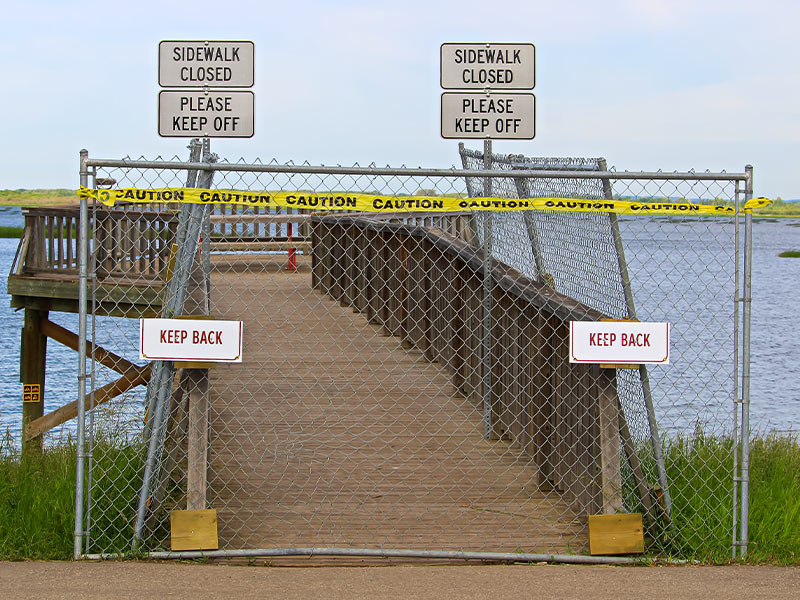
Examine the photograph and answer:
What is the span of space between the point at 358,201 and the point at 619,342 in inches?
66.3

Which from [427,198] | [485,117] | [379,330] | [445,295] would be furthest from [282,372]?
[427,198]

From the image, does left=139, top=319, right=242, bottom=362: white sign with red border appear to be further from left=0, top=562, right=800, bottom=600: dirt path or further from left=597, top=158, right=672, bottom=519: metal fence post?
left=597, top=158, right=672, bottom=519: metal fence post

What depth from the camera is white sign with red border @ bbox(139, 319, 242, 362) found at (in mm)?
5555

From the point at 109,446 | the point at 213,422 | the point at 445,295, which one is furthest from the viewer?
the point at 445,295

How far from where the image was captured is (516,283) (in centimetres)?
738

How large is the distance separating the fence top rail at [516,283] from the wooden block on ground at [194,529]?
2431mm

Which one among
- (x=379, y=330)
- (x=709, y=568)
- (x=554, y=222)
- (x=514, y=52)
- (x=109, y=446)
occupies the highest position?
(x=514, y=52)

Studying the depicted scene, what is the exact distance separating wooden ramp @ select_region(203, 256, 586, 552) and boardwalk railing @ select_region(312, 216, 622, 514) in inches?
8.3

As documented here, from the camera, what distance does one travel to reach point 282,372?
10.2m

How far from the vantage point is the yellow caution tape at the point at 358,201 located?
5.46 meters

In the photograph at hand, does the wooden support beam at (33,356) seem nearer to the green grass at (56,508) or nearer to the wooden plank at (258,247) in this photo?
the wooden plank at (258,247)

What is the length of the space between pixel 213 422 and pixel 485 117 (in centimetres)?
321

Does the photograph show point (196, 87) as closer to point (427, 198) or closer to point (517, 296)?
point (427, 198)

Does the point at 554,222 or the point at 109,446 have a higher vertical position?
the point at 554,222
